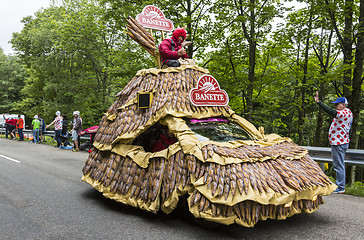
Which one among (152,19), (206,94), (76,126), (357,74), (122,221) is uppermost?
(152,19)

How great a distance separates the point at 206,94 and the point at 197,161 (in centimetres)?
128

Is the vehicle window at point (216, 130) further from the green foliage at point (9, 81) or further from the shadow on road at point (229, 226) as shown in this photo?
the green foliage at point (9, 81)

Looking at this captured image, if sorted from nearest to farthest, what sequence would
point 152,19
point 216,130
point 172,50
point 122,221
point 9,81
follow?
point 122,221, point 216,130, point 172,50, point 152,19, point 9,81

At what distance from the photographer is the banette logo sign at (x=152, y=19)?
525 cm

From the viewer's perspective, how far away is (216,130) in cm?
380

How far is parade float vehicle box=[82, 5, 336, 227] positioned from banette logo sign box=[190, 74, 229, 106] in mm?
15

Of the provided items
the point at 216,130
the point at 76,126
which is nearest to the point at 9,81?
the point at 76,126

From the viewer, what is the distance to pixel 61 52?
20891 millimetres

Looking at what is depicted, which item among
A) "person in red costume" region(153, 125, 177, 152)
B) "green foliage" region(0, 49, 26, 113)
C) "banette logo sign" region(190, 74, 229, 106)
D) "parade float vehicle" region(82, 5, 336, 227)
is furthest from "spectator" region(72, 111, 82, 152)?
"green foliage" region(0, 49, 26, 113)

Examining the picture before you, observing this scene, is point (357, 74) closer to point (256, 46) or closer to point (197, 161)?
point (256, 46)

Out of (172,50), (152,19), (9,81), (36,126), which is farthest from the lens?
(9,81)

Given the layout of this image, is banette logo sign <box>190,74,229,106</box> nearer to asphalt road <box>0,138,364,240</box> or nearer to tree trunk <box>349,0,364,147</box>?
asphalt road <box>0,138,364,240</box>

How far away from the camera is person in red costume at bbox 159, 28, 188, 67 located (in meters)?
4.49

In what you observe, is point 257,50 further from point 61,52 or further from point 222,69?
point 61,52
